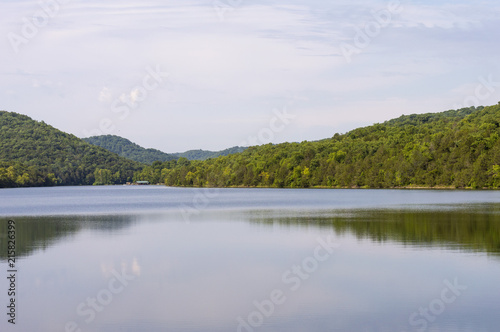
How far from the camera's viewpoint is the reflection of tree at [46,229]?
25.7m

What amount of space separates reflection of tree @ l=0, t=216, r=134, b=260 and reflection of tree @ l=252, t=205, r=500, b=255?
9.98 metres

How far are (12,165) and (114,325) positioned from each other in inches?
6234

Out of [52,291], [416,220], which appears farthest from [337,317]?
[416,220]

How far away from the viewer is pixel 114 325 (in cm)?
1289

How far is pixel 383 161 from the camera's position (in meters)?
121

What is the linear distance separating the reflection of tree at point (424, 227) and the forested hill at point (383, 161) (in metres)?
58.7

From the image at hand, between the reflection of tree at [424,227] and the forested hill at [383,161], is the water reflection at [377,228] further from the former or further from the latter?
the forested hill at [383,161]

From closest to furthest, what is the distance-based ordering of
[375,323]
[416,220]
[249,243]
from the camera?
[375,323] < [249,243] < [416,220]

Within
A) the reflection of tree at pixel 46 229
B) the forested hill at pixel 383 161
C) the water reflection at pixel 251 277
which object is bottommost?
the water reflection at pixel 251 277

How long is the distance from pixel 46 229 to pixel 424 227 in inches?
838

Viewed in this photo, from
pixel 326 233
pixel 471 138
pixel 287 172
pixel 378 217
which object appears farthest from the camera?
pixel 287 172

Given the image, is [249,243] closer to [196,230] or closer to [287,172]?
[196,230]

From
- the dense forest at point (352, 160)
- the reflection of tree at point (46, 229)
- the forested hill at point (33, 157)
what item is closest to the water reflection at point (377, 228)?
the reflection of tree at point (46, 229)

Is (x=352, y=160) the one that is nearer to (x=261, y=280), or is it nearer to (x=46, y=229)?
(x=46, y=229)
